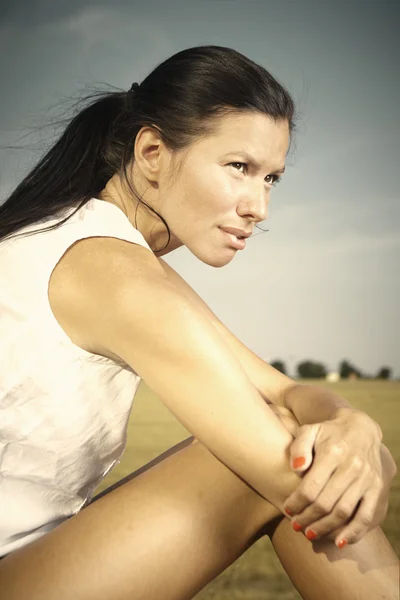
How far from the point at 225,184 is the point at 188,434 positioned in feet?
7.97

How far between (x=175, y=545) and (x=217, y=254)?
1.47 ft

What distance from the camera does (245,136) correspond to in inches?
37.2

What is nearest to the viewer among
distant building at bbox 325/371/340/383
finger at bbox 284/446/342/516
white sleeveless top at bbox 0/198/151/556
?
finger at bbox 284/446/342/516

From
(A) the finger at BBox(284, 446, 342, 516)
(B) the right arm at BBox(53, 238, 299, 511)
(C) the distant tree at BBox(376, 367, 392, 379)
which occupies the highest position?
(B) the right arm at BBox(53, 238, 299, 511)

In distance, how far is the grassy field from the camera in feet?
3.93

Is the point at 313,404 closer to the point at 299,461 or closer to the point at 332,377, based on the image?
the point at 299,461

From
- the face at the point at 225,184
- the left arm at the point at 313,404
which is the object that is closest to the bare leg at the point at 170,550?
the left arm at the point at 313,404

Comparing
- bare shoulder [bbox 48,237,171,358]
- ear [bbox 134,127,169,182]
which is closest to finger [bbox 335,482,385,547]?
bare shoulder [bbox 48,237,171,358]

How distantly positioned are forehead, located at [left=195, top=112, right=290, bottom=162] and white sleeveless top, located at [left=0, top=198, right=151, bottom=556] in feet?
0.66

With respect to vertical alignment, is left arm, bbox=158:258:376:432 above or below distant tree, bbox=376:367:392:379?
above

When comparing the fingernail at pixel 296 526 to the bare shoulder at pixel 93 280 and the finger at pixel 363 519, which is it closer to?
the finger at pixel 363 519

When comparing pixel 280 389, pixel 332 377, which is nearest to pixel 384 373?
pixel 332 377

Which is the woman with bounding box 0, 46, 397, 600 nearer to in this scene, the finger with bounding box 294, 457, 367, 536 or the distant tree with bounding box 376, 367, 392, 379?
the finger with bounding box 294, 457, 367, 536

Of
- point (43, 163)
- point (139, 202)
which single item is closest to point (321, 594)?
point (139, 202)
